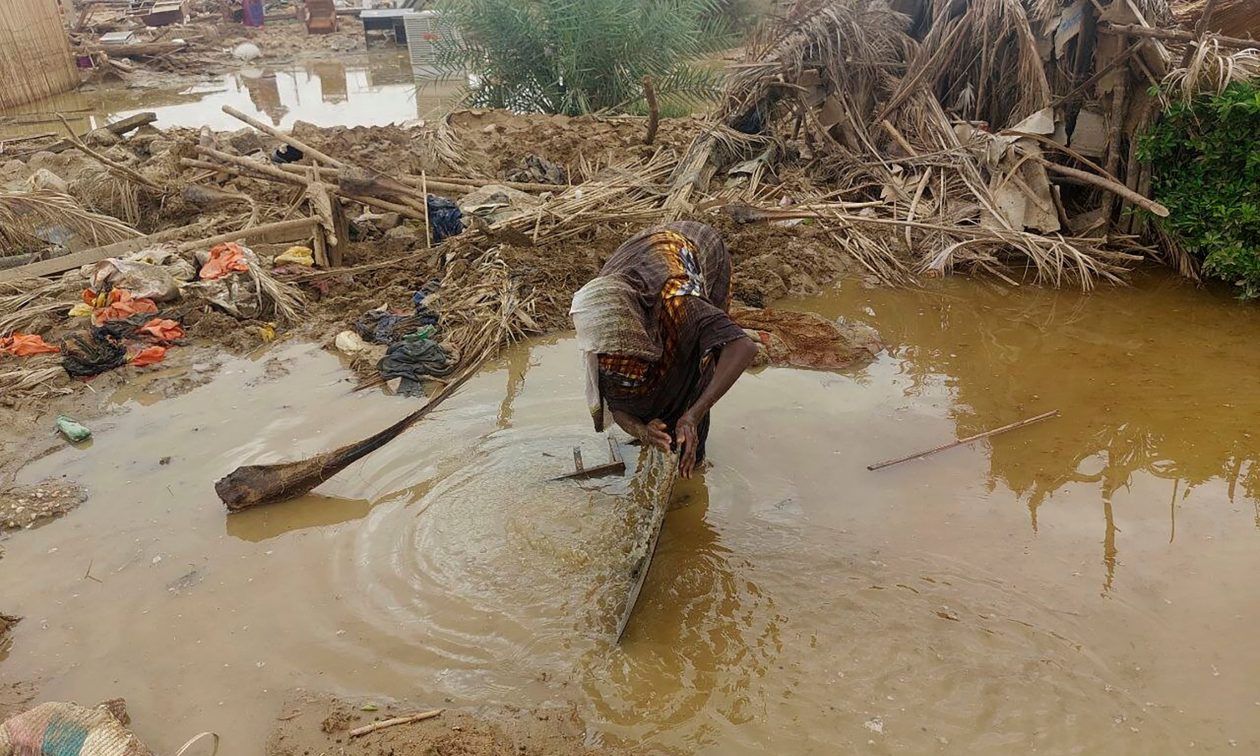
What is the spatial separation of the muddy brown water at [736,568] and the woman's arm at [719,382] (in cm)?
70

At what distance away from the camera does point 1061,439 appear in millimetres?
4066

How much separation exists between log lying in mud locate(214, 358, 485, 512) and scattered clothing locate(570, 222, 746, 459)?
127 centimetres

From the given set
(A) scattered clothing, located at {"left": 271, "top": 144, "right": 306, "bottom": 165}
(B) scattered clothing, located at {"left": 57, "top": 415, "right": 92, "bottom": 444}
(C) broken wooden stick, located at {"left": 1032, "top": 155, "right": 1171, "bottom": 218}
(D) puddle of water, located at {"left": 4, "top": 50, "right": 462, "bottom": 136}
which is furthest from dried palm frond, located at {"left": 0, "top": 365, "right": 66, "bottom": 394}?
(D) puddle of water, located at {"left": 4, "top": 50, "right": 462, "bottom": 136}

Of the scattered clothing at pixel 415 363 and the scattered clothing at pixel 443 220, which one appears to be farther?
the scattered clothing at pixel 443 220

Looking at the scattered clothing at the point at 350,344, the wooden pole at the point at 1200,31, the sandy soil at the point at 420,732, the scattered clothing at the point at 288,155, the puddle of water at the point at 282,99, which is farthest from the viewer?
the puddle of water at the point at 282,99

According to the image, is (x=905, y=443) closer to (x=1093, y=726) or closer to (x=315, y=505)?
(x=1093, y=726)

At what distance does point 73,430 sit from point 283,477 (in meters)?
1.47

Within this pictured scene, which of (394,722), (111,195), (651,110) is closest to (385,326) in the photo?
(394,722)

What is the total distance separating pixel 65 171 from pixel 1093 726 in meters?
9.12

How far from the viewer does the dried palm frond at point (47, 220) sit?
5.99 metres

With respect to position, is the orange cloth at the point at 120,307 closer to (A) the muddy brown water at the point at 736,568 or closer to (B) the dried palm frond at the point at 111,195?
(A) the muddy brown water at the point at 736,568

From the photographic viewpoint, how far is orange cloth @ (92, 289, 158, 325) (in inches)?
204

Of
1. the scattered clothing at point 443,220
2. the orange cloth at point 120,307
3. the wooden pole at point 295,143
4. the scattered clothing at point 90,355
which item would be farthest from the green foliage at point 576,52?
the scattered clothing at point 90,355

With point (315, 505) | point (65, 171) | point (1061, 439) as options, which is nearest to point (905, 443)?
point (1061, 439)
